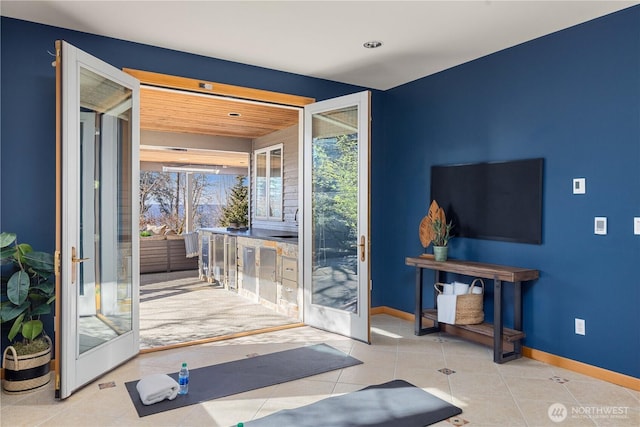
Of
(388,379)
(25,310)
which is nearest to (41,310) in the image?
(25,310)

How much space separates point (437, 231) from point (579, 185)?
1.31 metres

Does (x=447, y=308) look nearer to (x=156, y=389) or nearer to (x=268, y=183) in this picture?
(x=156, y=389)

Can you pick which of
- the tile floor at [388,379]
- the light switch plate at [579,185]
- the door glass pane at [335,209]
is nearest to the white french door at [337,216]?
the door glass pane at [335,209]

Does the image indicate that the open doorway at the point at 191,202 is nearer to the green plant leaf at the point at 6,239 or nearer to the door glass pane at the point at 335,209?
the door glass pane at the point at 335,209

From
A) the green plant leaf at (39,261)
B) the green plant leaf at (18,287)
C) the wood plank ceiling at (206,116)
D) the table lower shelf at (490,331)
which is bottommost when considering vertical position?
→ the table lower shelf at (490,331)

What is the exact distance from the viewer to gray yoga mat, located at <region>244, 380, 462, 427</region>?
8.80 ft

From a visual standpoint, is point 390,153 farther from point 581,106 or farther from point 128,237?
point 128,237

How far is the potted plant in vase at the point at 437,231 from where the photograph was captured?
438 cm

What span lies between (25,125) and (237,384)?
8.45ft

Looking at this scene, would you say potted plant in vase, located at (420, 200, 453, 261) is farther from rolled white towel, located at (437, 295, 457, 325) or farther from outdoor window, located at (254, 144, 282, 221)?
outdoor window, located at (254, 144, 282, 221)

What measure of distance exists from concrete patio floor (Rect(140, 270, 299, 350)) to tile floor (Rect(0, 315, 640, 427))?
0.45 meters

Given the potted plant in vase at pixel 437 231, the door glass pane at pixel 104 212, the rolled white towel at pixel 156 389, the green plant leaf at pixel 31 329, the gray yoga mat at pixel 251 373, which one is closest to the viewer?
the rolled white towel at pixel 156 389

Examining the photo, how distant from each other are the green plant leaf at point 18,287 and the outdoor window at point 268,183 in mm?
4464

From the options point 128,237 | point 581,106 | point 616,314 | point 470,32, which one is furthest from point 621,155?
point 128,237
